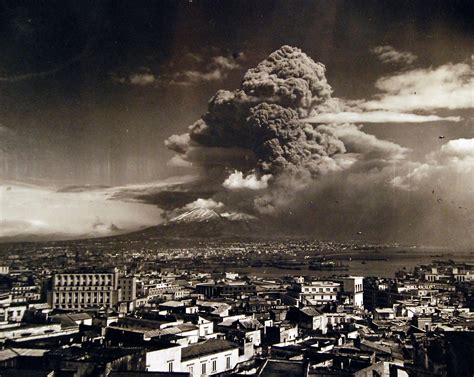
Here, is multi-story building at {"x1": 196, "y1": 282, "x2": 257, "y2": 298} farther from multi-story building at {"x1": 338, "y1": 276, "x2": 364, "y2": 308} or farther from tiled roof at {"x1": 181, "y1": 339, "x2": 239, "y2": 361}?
tiled roof at {"x1": 181, "y1": 339, "x2": 239, "y2": 361}

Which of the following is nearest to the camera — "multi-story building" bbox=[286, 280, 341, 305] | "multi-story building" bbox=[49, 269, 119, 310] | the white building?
the white building

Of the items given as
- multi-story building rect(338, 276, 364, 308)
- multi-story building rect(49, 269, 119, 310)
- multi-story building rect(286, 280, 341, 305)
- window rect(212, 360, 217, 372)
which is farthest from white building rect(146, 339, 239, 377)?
multi-story building rect(49, 269, 119, 310)

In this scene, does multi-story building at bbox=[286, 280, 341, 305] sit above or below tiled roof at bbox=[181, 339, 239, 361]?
below

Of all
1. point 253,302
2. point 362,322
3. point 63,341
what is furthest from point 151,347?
point 253,302

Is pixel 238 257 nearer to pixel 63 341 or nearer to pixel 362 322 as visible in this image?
pixel 362 322

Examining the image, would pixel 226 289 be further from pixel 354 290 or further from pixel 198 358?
pixel 198 358

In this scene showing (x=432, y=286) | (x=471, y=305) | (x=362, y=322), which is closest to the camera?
(x=362, y=322)

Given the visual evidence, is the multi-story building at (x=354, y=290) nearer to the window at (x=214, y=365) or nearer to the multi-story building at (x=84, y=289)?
the multi-story building at (x=84, y=289)
